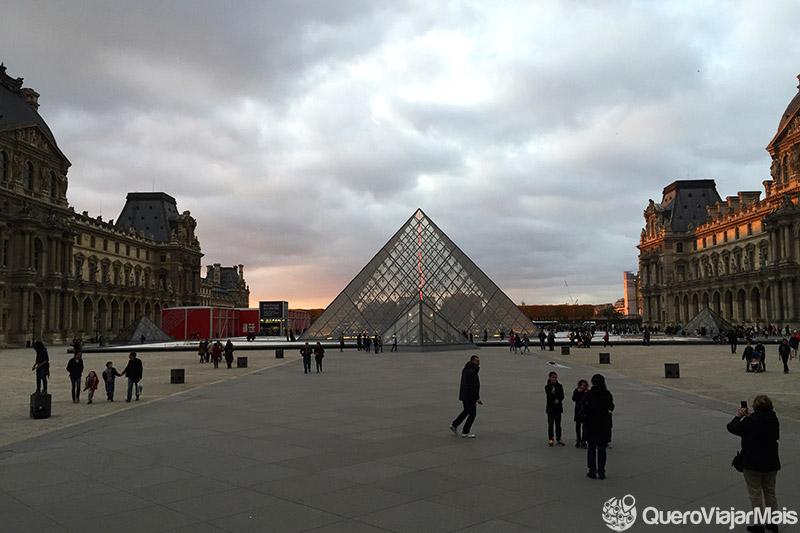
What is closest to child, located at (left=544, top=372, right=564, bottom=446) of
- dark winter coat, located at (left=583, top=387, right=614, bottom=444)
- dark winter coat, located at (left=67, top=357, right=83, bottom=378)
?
dark winter coat, located at (left=583, top=387, right=614, bottom=444)

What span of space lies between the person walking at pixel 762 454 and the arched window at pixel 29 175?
51737mm

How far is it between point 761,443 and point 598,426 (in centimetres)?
173

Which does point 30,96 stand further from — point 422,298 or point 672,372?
point 672,372

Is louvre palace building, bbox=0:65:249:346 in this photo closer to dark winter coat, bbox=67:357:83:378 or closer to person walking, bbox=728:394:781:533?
dark winter coat, bbox=67:357:83:378

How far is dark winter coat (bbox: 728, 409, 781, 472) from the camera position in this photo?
4.20 metres

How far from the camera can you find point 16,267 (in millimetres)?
43250

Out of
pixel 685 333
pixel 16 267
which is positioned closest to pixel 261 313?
pixel 16 267

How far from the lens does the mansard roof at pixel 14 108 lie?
43.3 meters

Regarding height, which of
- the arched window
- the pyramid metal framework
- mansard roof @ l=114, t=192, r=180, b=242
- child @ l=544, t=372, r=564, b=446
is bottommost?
child @ l=544, t=372, r=564, b=446

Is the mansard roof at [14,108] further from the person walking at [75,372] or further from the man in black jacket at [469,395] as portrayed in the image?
the man in black jacket at [469,395]

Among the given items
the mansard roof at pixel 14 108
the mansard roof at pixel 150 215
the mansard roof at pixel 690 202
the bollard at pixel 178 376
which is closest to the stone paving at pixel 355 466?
the bollard at pixel 178 376

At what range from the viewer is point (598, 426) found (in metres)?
5.81

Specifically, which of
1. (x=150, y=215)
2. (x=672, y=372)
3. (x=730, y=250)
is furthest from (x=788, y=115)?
(x=150, y=215)

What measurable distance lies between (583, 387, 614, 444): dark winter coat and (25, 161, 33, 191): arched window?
50.1 metres
